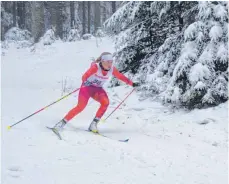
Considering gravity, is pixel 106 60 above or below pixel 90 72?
above

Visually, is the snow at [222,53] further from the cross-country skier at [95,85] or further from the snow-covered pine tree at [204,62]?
the cross-country skier at [95,85]

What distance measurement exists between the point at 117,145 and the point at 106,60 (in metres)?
1.99

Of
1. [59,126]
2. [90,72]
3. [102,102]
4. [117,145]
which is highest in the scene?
[90,72]

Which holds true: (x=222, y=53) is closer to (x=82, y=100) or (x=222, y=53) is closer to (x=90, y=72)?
(x=90, y=72)

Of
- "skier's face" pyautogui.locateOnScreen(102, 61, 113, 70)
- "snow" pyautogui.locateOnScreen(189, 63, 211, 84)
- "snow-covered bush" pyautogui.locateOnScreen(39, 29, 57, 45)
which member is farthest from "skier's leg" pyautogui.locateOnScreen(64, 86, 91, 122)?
"snow-covered bush" pyautogui.locateOnScreen(39, 29, 57, 45)

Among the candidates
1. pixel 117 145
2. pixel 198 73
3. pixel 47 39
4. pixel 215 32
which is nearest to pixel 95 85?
pixel 117 145

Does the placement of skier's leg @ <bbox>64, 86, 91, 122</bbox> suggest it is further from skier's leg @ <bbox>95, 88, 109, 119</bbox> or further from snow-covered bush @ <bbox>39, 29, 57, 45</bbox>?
snow-covered bush @ <bbox>39, 29, 57, 45</bbox>

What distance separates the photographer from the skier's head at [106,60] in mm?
7348

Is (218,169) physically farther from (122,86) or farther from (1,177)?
(122,86)

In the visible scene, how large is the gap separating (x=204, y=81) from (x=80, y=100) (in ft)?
10.5

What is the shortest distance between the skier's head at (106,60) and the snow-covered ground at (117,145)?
1497 millimetres

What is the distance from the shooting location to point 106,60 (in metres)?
7.38

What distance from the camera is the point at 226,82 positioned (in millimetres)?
8539

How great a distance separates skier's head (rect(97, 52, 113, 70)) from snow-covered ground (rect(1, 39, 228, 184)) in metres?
1.50
